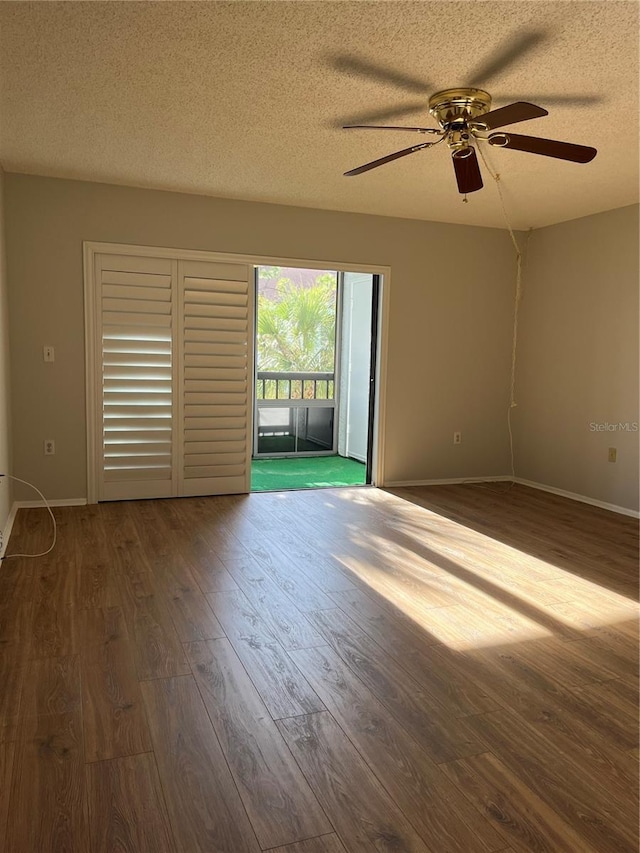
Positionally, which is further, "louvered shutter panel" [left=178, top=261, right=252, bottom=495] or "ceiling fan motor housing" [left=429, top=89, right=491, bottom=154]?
"louvered shutter panel" [left=178, top=261, right=252, bottom=495]

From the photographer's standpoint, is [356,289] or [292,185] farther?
[356,289]

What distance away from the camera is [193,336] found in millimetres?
4855

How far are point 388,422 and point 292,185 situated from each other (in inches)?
85.4

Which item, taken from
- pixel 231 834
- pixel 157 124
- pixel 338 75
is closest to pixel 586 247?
pixel 338 75

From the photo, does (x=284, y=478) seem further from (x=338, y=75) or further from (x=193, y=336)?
(x=338, y=75)

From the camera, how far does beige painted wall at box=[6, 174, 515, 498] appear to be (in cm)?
440

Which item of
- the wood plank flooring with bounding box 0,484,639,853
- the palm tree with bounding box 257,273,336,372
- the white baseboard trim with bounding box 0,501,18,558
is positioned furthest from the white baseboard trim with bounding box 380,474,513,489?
the white baseboard trim with bounding box 0,501,18,558

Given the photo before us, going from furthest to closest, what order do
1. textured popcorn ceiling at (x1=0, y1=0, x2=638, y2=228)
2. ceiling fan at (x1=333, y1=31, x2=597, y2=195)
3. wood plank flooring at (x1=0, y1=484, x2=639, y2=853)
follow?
1. ceiling fan at (x1=333, y1=31, x2=597, y2=195)
2. textured popcorn ceiling at (x1=0, y1=0, x2=638, y2=228)
3. wood plank flooring at (x1=0, y1=484, x2=639, y2=853)

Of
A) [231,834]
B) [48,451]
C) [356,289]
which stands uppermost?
[356,289]

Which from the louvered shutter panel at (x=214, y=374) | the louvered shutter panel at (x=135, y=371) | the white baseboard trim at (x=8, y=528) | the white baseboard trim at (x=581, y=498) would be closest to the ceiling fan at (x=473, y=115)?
the louvered shutter panel at (x=214, y=374)

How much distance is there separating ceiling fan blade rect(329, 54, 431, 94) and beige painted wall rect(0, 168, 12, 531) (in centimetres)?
255

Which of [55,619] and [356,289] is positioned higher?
[356,289]

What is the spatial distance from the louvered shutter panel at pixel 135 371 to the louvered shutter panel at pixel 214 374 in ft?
0.44

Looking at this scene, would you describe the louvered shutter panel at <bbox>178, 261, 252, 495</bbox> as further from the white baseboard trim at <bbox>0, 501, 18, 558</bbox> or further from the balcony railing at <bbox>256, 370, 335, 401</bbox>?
the balcony railing at <bbox>256, 370, 335, 401</bbox>
